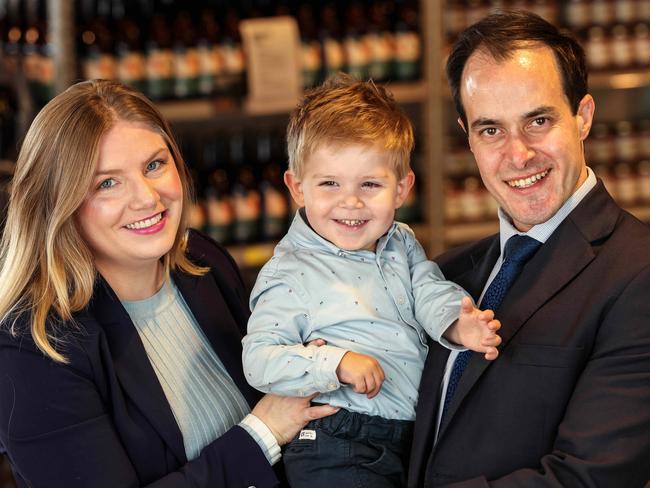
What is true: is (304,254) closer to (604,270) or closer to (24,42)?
(604,270)

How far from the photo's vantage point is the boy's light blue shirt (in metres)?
1.68

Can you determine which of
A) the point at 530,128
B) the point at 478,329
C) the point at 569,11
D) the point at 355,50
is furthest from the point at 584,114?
the point at 569,11

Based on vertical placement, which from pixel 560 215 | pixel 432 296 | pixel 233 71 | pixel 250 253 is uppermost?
pixel 233 71

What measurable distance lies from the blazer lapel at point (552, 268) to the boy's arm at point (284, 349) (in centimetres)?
24

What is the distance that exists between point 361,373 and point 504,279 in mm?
351

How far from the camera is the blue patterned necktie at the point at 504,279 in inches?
67.8

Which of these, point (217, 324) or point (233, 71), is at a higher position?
point (233, 71)

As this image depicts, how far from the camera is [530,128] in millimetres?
1725

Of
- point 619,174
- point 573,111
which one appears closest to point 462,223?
point 619,174

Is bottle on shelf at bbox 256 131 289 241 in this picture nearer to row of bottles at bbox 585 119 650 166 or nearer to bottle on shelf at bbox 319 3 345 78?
bottle on shelf at bbox 319 3 345 78

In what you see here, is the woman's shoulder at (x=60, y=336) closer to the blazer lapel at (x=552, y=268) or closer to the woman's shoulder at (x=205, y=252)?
the woman's shoulder at (x=205, y=252)

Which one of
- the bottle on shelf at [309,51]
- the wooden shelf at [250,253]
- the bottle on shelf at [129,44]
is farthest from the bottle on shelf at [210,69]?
the wooden shelf at [250,253]

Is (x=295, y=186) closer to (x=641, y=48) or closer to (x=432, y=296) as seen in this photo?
(x=432, y=296)

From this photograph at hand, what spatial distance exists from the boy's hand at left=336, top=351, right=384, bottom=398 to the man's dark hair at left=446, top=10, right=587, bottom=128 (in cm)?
62
